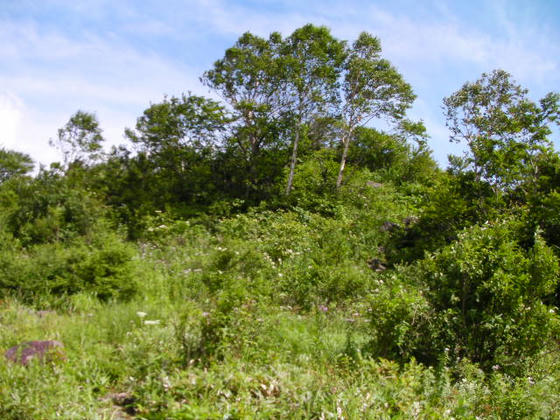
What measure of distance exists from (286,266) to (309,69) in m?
10.0

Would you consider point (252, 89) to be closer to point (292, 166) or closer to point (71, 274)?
point (292, 166)

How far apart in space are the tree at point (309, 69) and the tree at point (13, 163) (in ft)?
76.8

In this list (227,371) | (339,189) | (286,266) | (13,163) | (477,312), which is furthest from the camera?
(13,163)

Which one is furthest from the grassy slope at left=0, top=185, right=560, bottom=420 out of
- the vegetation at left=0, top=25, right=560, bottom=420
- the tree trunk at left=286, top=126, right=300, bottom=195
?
the tree trunk at left=286, top=126, right=300, bottom=195

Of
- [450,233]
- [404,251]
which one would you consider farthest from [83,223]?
[450,233]

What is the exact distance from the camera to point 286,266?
27.7 feet

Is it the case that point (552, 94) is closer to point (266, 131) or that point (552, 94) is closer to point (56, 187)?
point (266, 131)

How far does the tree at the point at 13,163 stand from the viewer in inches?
1180

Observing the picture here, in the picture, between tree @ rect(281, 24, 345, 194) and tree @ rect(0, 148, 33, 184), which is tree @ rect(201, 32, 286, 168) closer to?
tree @ rect(281, 24, 345, 194)

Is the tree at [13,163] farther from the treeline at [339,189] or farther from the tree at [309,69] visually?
the tree at [309,69]

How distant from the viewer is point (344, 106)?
1655cm

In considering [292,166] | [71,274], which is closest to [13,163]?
[292,166]

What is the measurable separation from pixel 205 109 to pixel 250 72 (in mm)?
2330

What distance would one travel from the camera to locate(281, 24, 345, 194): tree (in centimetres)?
1564
